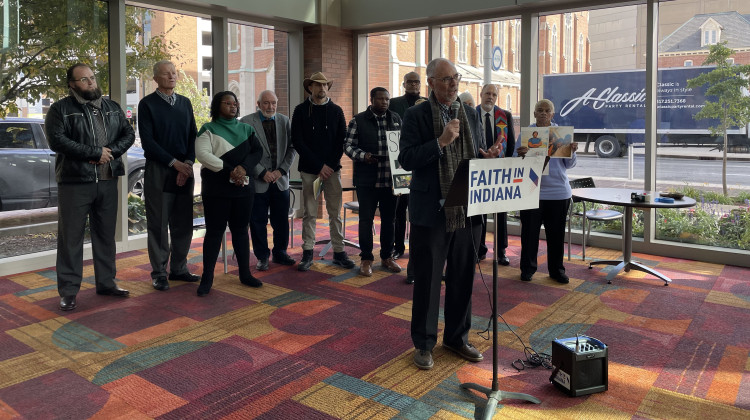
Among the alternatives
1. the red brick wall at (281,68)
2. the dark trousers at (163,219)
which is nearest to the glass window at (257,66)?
the red brick wall at (281,68)

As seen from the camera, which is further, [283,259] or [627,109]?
[627,109]

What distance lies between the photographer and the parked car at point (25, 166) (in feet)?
19.5

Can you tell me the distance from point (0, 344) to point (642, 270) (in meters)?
5.25

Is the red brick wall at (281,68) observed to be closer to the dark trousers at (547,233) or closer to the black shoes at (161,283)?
the black shoes at (161,283)

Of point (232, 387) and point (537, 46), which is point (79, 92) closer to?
point (232, 387)

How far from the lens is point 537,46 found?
7480 mm

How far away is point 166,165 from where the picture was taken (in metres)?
5.33

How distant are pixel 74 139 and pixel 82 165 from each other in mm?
221

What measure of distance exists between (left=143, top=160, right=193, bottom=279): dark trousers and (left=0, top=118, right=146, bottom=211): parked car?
4.55 ft

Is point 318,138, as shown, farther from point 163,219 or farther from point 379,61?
point 379,61

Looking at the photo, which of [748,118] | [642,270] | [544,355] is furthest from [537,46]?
[544,355]

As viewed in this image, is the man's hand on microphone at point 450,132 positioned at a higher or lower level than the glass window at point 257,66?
lower

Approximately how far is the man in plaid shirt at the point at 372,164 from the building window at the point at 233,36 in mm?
2948

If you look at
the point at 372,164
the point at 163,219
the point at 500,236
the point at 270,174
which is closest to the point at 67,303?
the point at 163,219
